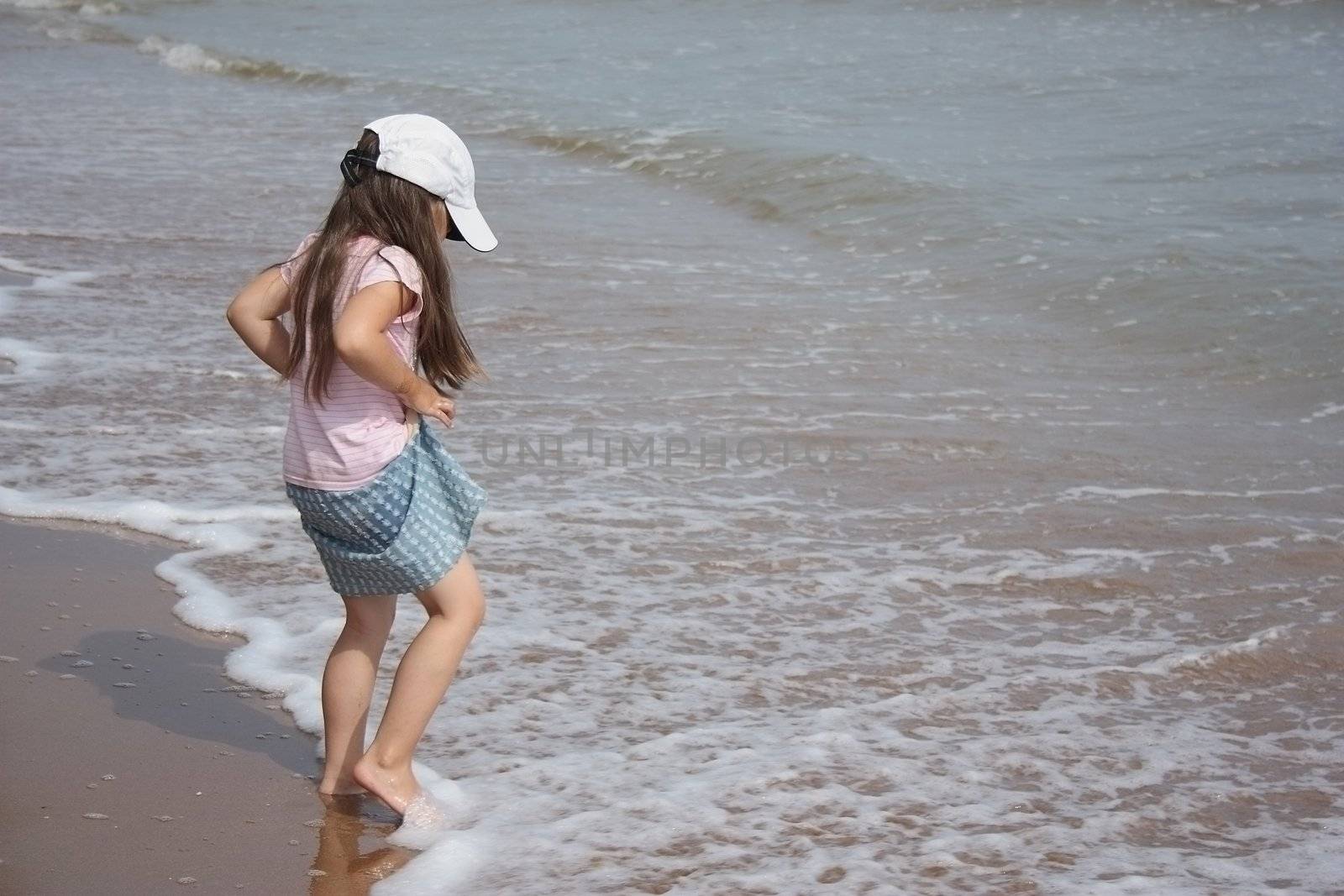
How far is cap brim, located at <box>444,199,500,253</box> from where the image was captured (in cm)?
315

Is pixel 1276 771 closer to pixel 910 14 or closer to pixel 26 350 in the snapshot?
pixel 26 350

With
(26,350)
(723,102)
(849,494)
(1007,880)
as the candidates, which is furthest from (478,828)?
(723,102)

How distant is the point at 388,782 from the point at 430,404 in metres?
0.80

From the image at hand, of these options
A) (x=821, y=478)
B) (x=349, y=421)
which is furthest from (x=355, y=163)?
(x=821, y=478)

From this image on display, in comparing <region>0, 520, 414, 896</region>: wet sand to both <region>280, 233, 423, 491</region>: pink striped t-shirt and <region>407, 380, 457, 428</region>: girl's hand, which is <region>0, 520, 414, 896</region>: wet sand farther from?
<region>407, 380, 457, 428</region>: girl's hand

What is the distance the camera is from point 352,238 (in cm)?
310

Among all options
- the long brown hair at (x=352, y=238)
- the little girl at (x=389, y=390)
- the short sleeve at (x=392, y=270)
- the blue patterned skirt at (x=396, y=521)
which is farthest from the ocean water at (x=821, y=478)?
the short sleeve at (x=392, y=270)

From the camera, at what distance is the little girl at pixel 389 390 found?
308 centimetres

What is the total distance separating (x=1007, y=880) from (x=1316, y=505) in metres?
3.03

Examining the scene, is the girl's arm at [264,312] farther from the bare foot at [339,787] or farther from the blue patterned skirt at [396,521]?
the bare foot at [339,787]

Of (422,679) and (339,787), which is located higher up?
(422,679)

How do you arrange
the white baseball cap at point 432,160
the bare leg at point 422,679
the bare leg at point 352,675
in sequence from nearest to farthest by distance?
the white baseball cap at point 432,160
the bare leg at point 422,679
the bare leg at point 352,675

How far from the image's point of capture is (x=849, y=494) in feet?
18.5

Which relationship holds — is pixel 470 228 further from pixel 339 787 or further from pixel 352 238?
pixel 339 787
